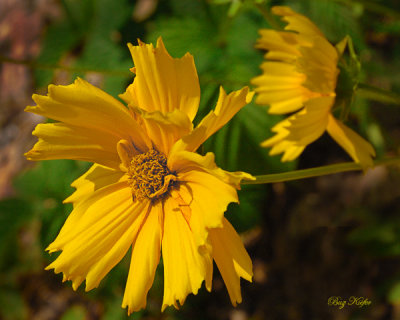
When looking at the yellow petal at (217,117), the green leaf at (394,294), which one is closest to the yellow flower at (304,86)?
the yellow petal at (217,117)

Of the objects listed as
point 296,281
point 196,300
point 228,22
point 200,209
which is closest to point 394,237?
point 296,281

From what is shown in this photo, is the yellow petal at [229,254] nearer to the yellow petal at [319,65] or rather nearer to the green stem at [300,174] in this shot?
the green stem at [300,174]

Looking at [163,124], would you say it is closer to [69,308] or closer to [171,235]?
[171,235]

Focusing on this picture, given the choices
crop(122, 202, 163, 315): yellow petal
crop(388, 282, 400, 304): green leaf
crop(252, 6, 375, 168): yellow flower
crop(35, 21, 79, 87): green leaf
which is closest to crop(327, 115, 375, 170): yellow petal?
crop(252, 6, 375, 168): yellow flower

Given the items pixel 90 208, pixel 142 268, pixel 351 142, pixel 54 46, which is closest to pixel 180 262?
pixel 142 268

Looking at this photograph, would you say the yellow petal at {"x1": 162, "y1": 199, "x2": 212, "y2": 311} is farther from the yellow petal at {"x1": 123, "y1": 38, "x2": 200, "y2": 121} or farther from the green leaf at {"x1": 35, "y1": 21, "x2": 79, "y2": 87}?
the green leaf at {"x1": 35, "y1": 21, "x2": 79, "y2": 87}
